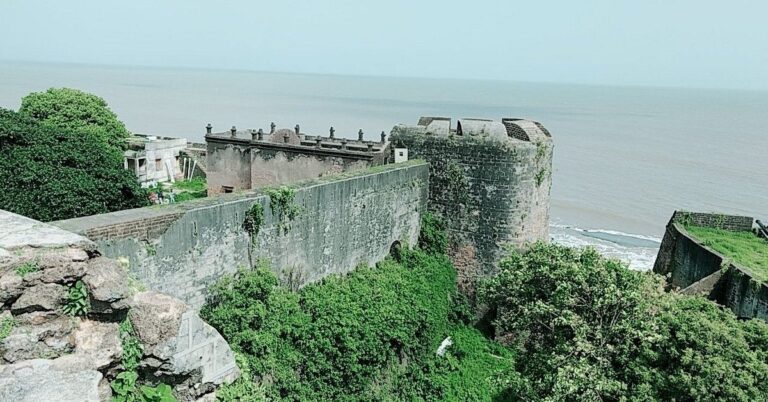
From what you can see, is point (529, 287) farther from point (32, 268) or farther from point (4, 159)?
point (4, 159)

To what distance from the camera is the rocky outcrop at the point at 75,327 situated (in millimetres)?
6652

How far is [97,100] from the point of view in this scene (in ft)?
129

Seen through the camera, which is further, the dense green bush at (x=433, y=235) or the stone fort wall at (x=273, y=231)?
the dense green bush at (x=433, y=235)

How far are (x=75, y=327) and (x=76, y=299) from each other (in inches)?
12.0

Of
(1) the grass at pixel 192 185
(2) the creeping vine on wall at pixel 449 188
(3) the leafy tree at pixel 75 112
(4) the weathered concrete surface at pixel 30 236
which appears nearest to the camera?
(4) the weathered concrete surface at pixel 30 236

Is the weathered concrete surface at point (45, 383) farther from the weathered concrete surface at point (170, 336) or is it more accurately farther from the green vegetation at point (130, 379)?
the weathered concrete surface at point (170, 336)

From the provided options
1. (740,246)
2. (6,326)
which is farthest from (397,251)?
(6,326)

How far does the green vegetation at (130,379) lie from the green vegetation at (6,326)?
117 cm

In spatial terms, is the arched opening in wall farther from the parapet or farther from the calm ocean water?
the calm ocean water

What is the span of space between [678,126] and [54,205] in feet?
320

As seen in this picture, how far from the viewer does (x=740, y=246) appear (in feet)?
59.6

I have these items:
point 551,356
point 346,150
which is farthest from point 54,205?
point 551,356

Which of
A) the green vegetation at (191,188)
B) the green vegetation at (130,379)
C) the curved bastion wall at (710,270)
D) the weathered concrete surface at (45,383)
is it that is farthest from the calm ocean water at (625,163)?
the weathered concrete surface at (45,383)

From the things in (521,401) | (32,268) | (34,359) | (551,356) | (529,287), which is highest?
(32,268)
